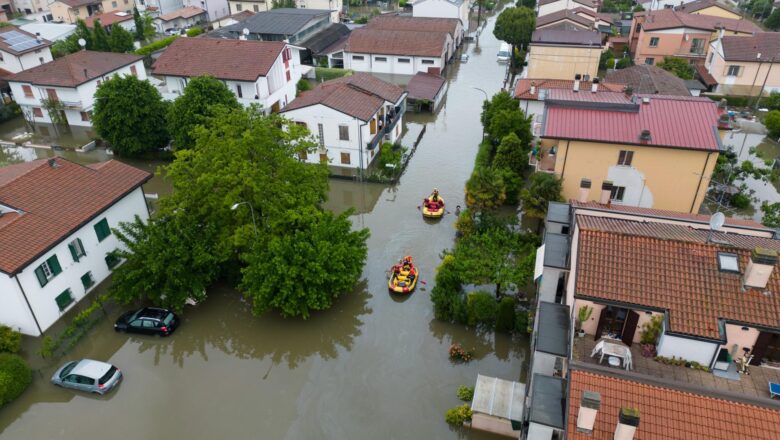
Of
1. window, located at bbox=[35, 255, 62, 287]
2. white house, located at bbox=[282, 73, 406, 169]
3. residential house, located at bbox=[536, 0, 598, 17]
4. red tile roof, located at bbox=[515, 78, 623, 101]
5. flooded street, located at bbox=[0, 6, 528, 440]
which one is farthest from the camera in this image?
residential house, located at bbox=[536, 0, 598, 17]

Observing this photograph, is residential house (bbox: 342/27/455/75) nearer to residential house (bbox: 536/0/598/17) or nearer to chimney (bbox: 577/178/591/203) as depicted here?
residential house (bbox: 536/0/598/17)

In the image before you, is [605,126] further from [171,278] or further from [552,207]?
[171,278]

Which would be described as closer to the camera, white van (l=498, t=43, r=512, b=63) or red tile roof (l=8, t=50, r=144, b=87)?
red tile roof (l=8, t=50, r=144, b=87)

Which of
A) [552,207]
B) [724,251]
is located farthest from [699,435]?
[552,207]

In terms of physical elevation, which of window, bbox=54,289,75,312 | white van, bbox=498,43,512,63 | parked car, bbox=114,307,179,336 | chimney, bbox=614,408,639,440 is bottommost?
parked car, bbox=114,307,179,336

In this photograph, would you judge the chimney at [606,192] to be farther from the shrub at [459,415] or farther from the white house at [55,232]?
the white house at [55,232]

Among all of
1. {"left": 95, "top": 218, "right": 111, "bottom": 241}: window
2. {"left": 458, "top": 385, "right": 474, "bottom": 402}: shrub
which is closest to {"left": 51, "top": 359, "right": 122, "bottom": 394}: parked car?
{"left": 95, "top": 218, "right": 111, "bottom": 241}: window

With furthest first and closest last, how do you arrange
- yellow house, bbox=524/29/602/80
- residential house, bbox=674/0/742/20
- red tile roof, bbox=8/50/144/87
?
residential house, bbox=674/0/742/20 → yellow house, bbox=524/29/602/80 → red tile roof, bbox=8/50/144/87
